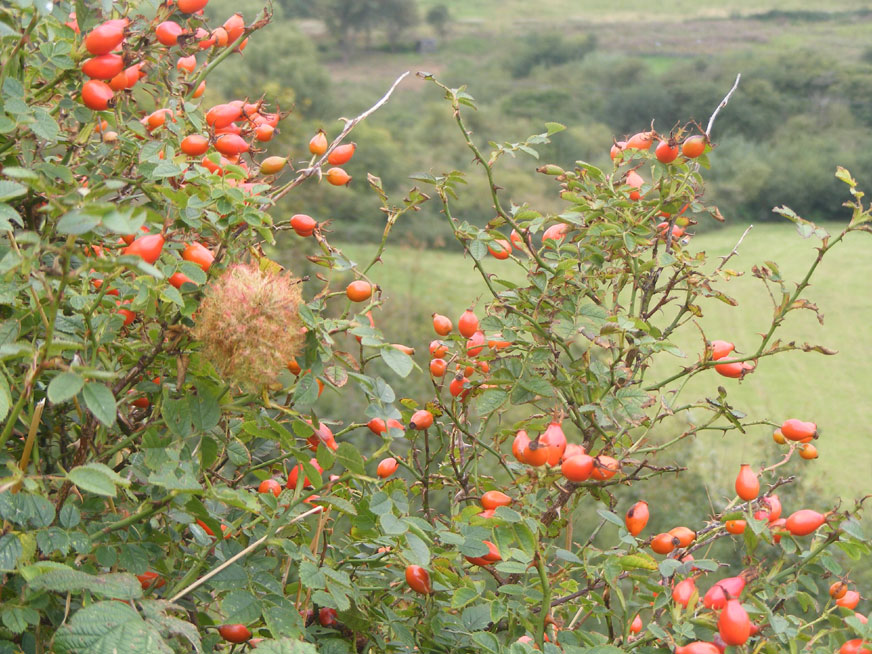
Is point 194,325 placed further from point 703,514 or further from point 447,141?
point 447,141

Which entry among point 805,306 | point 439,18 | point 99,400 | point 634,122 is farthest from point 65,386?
point 439,18

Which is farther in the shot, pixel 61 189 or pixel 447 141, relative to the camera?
pixel 447 141

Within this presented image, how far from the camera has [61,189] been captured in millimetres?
542

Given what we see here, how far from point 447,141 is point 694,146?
692cm

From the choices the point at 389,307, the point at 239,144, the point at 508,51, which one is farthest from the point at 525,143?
the point at 508,51

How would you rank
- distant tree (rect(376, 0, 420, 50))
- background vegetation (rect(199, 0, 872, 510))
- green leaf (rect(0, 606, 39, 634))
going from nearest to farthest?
green leaf (rect(0, 606, 39, 634)), background vegetation (rect(199, 0, 872, 510)), distant tree (rect(376, 0, 420, 50))

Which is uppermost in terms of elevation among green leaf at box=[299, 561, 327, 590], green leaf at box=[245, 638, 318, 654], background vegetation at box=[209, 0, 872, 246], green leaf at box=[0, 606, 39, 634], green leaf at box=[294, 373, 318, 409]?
green leaf at box=[294, 373, 318, 409]

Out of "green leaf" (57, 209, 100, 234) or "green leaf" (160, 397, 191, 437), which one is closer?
"green leaf" (57, 209, 100, 234)

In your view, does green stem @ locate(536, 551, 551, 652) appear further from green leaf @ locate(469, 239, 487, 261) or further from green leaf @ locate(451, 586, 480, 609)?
green leaf @ locate(469, 239, 487, 261)

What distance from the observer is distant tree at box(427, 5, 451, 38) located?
31.1 feet

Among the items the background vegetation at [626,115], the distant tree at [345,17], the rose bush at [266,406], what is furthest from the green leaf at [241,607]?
the distant tree at [345,17]

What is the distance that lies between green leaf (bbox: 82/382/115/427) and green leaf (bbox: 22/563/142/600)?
0.30 feet

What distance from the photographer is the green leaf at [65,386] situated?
0.39 meters

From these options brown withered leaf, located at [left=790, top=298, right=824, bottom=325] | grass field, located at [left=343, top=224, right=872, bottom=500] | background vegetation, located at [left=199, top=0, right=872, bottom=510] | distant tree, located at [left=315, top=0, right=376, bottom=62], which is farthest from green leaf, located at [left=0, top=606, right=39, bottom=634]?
distant tree, located at [left=315, top=0, right=376, bottom=62]
